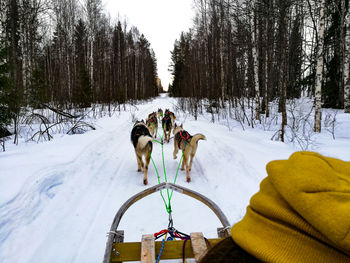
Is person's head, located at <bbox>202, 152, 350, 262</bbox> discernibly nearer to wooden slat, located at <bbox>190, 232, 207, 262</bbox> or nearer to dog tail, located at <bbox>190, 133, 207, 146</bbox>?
wooden slat, located at <bbox>190, 232, 207, 262</bbox>

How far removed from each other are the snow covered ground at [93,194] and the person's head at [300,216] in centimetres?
204

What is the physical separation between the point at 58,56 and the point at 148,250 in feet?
52.0

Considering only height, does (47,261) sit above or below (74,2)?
below

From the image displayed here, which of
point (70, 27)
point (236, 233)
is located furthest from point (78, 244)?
point (70, 27)

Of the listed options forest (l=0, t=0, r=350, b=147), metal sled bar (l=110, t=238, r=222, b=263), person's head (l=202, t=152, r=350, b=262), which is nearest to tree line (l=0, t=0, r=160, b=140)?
forest (l=0, t=0, r=350, b=147)

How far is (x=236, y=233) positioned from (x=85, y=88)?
57.4ft

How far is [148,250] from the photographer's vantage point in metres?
1.44

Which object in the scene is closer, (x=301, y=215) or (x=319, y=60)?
(x=301, y=215)

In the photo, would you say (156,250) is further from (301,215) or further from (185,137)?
(185,137)

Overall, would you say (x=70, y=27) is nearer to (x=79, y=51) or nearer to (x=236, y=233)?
(x=79, y=51)

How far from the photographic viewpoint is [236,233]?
24.9 inches

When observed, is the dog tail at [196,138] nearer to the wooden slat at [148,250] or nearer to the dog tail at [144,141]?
the dog tail at [144,141]

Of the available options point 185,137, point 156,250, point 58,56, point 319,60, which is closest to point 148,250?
point 156,250

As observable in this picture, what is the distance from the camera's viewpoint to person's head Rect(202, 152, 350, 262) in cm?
51
